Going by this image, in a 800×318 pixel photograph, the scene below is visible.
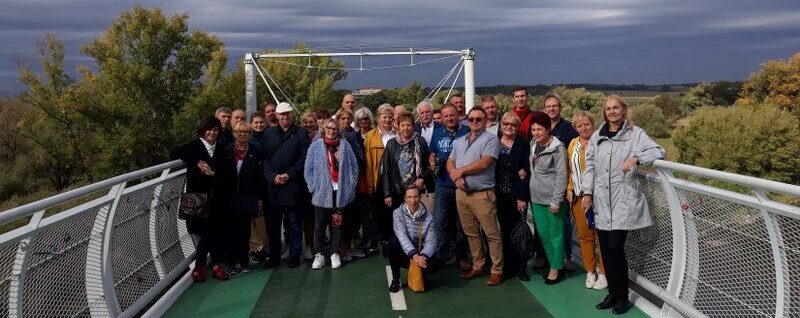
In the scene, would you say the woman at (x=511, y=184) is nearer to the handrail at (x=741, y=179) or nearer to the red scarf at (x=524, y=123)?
the red scarf at (x=524, y=123)

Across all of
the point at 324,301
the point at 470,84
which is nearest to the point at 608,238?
the point at 324,301

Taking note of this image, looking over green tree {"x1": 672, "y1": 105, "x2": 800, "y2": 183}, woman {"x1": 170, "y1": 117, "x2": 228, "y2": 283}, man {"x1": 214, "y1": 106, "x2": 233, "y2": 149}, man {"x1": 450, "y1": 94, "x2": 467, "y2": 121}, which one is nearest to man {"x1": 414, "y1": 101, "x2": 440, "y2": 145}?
man {"x1": 450, "y1": 94, "x2": 467, "y2": 121}

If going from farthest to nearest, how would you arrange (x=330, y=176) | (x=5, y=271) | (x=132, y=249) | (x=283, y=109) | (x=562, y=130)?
(x=283, y=109) → (x=330, y=176) → (x=562, y=130) → (x=132, y=249) → (x=5, y=271)

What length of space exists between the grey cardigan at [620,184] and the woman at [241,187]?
10.5 ft

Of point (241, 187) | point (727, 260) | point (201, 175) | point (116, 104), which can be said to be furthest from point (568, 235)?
point (116, 104)

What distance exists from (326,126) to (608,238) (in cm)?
283

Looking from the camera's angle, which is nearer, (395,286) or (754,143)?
(395,286)

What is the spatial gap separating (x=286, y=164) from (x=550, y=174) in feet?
8.38

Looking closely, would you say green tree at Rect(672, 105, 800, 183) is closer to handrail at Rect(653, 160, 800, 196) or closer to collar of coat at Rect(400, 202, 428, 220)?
collar of coat at Rect(400, 202, 428, 220)

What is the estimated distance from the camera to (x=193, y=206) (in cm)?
586

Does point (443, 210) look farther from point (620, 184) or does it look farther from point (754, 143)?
point (754, 143)

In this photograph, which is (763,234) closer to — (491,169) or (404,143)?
(491,169)

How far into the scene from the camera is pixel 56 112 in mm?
33562

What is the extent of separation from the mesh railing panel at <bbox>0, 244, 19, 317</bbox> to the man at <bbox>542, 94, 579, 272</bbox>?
175 inches
